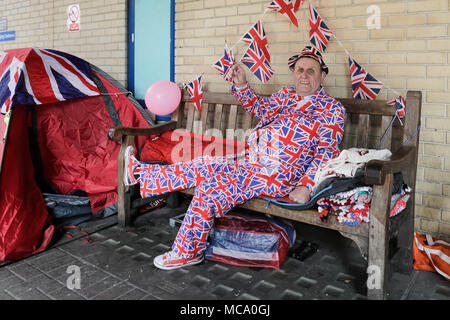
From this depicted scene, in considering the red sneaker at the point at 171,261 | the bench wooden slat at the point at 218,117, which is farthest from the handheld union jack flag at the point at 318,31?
the red sneaker at the point at 171,261

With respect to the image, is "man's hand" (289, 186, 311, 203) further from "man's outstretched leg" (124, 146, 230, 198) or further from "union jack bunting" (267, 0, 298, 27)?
"union jack bunting" (267, 0, 298, 27)

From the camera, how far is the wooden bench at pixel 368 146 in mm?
1850

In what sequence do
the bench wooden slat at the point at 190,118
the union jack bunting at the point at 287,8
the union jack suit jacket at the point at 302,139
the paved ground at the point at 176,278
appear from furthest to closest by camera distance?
1. the bench wooden slat at the point at 190,118
2. the union jack bunting at the point at 287,8
3. the union jack suit jacket at the point at 302,139
4. the paved ground at the point at 176,278

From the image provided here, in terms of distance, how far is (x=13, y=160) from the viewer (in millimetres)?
2592

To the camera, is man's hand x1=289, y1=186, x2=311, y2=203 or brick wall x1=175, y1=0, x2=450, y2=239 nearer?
man's hand x1=289, y1=186, x2=311, y2=203

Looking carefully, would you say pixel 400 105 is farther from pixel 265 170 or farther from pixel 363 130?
pixel 265 170

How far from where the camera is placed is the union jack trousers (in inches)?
89.8

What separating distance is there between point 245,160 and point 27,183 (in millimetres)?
1523

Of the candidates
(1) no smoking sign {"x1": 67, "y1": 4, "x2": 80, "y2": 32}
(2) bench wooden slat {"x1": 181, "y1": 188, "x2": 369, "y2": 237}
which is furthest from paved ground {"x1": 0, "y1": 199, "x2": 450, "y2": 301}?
(1) no smoking sign {"x1": 67, "y1": 4, "x2": 80, "y2": 32}

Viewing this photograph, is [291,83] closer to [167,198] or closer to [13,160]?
[167,198]

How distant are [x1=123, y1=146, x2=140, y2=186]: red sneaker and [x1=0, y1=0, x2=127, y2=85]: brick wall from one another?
1546 mm

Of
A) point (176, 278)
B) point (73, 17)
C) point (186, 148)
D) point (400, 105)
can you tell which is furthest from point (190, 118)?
point (73, 17)

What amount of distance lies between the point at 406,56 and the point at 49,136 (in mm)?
2675

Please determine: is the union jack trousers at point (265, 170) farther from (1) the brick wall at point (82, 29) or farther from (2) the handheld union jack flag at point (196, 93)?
(1) the brick wall at point (82, 29)
